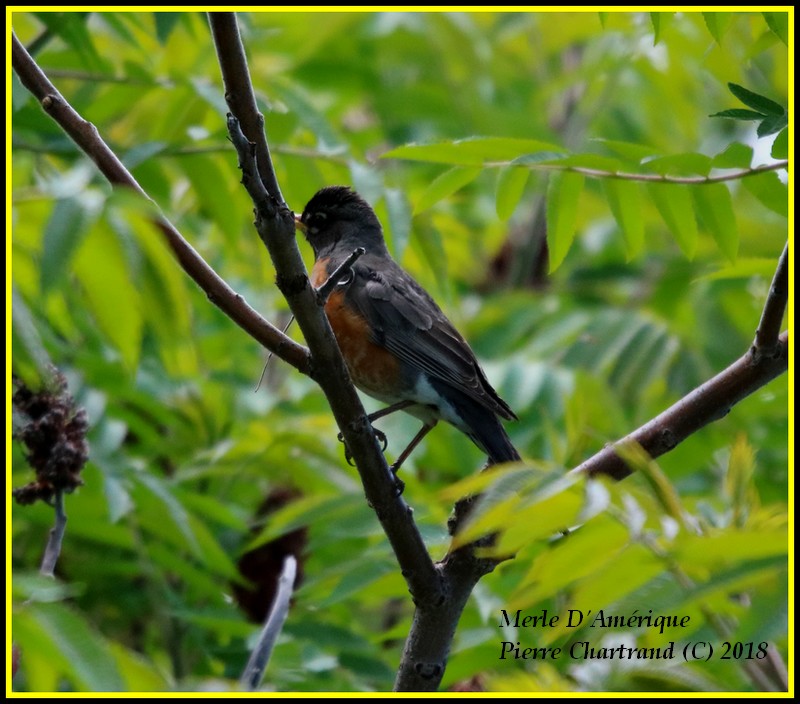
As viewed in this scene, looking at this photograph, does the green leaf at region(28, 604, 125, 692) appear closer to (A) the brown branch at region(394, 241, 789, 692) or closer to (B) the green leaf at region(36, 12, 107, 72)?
(A) the brown branch at region(394, 241, 789, 692)

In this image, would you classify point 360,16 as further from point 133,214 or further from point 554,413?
point 133,214

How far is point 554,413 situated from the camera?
511 centimetres

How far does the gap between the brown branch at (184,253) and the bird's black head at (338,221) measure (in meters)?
2.59

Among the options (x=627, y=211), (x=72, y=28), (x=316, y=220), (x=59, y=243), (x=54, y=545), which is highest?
(x=316, y=220)

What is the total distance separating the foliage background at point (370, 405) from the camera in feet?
6.66

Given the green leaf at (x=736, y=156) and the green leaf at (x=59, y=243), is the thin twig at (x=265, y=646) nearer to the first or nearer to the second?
the green leaf at (x=59, y=243)

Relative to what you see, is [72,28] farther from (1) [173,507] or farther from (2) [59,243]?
(2) [59,243]

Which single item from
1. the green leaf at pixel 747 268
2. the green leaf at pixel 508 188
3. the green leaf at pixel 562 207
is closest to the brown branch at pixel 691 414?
the green leaf at pixel 747 268

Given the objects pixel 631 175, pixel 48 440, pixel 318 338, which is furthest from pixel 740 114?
pixel 48 440

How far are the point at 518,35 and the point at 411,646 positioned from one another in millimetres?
6521

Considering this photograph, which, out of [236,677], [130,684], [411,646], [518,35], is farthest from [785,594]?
[518,35]

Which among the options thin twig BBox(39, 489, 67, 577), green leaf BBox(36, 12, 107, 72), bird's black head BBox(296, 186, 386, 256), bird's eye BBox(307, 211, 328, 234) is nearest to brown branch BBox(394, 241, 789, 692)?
thin twig BBox(39, 489, 67, 577)

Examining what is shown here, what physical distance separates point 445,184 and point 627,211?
1.89 ft

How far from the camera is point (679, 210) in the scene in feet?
10.4
